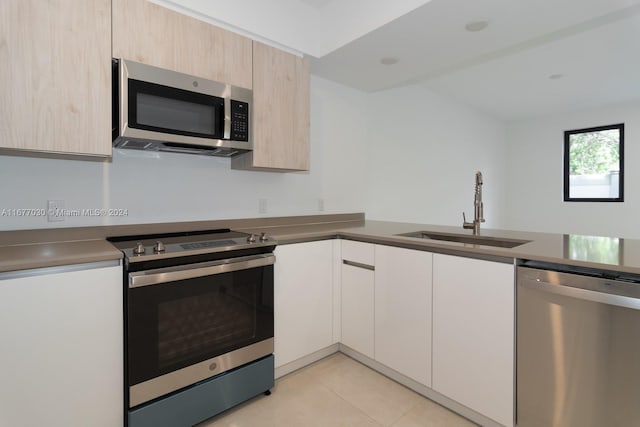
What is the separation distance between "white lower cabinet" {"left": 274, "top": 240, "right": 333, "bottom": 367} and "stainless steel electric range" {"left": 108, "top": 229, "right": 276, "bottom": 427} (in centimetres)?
14

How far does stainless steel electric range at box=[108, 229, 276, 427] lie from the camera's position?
140 cm

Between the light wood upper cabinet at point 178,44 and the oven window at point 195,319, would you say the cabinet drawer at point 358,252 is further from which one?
the light wood upper cabinet at point 178,44

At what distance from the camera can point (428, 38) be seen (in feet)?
7.12

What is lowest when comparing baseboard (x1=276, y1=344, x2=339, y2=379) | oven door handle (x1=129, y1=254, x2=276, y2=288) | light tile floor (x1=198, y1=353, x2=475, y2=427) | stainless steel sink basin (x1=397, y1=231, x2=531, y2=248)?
light tile floor (x1=198, y1=353, x2=475, y2=427)

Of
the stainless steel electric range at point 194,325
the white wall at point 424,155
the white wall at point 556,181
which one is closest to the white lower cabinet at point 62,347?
the stainless steel electric range at point 194,325

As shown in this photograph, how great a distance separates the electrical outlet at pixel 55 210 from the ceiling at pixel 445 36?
1290 mm

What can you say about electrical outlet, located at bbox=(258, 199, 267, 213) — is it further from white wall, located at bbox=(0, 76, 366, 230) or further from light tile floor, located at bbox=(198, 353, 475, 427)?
light tile floor, located at bbox=(198, 353, 475, 427)

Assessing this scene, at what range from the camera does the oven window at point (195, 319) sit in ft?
4.60

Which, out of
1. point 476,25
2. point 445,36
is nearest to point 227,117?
point 445,36

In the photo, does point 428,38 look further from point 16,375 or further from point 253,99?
point 16,375

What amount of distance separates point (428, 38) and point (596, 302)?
5.90ft

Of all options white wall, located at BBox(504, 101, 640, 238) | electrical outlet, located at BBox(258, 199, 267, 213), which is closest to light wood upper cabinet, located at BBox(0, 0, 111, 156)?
electrical outlet, located at BBox(258, 199, 267, 213)

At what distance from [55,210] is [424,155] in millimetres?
3746

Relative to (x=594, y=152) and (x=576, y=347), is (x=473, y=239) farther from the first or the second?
(x=594, y=152)
